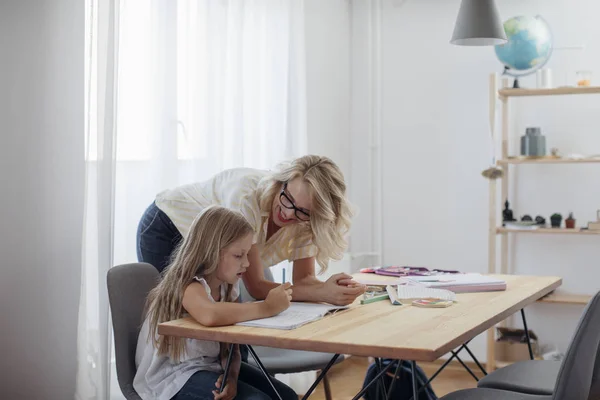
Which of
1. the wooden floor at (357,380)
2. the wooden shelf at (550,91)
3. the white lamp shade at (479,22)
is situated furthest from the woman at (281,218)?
the wooden shelf at (550,91)

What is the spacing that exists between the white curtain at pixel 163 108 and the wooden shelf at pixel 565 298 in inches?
62.0

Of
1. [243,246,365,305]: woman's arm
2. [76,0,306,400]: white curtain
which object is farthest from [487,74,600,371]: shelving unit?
[243,246,365,305]: woman's arm

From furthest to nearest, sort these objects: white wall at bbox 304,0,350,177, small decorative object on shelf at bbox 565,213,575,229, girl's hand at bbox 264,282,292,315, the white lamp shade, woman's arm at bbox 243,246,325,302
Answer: white wall at bbox 304,0,350,177 < small decorative object on shelf at bbox 565,213,575,229 < the white lamp shade < woman's arm at bbox 243,246,325,302 < girl's hand at bbox 264,282,292,315

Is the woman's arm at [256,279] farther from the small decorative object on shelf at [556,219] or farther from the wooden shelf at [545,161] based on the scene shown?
the small decorative object on shelf at [556,219]

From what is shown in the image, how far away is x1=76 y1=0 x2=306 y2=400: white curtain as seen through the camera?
116 inches

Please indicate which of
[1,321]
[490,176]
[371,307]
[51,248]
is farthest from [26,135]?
[490,176]

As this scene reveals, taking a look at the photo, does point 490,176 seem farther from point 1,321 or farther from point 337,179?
point 1,321

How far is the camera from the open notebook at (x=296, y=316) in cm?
200

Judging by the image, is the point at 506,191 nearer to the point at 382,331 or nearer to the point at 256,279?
the point at 256,279

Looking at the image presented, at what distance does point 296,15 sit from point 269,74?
0.42 m

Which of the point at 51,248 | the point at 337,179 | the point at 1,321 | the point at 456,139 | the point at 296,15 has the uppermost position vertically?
the point at 296,15

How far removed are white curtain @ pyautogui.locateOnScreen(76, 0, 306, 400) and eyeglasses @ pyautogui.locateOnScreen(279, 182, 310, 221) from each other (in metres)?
0.86

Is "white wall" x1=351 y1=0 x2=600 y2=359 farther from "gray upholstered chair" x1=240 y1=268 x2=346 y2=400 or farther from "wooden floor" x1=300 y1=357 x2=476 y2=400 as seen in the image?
"gray upholstered chair" x1=240 y1=268 x2=346 y2=400

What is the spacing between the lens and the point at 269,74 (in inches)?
156
